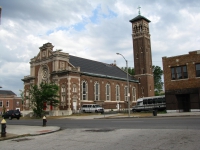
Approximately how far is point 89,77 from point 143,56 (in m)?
22.6

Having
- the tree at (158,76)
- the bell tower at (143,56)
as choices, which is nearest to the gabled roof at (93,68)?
the bell tower at (143,56)

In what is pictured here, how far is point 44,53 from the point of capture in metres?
56.5

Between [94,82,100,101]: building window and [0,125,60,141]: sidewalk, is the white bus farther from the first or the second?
[0,125,60,141]: sidewalk

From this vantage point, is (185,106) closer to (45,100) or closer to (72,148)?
(45,100)

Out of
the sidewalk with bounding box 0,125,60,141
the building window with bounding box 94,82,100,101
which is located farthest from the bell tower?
the sidewalk with bounding box 0,125,60,141

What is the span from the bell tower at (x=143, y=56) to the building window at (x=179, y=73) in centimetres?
3555

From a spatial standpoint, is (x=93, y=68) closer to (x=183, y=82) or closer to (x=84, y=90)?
(x=84, y=90)

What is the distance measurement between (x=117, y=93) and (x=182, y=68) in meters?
32.6

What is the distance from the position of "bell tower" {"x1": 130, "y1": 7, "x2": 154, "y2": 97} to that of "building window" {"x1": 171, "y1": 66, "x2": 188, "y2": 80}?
35546 mm

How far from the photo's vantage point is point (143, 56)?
70.4 metres

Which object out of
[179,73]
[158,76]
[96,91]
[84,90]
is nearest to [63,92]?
[84,90]

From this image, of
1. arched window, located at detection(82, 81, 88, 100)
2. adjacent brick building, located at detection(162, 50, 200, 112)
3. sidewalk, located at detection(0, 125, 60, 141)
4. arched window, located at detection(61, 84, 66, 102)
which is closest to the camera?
sidewalk, located at detection(0, 125, 60, 141)

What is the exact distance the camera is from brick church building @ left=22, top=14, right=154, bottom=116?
50.1 meters

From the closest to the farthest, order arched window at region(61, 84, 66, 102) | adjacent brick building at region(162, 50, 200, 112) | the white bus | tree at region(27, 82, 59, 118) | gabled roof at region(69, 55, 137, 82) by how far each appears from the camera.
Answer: adjacent brick building at region(162, 50, 200, 112), tree at region(27, 82, 59, 118), the white bus, arched window at region(61, 84, 66, 102), gabled roof at region(69, 55, 137, 82)
